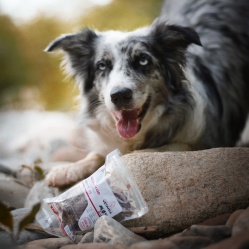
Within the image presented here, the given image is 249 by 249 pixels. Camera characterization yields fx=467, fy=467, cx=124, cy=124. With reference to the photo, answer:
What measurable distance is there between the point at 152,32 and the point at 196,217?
5.95 ft

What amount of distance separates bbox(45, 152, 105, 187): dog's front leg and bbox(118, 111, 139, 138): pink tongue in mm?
435

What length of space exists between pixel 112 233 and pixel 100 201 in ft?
1.03

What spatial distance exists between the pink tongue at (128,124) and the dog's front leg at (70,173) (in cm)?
43

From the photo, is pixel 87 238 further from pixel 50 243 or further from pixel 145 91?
pixel 145 91

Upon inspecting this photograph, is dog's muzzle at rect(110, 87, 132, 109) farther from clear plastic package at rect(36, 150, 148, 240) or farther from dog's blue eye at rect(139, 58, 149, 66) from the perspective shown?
clear plastic package at rect(36, 150, 148, 240)

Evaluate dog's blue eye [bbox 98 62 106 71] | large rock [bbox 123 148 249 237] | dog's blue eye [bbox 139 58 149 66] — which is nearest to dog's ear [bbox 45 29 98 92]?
dog's blue eye [bbox 98 62 106 71]

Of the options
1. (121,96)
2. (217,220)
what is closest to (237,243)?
(217,220)

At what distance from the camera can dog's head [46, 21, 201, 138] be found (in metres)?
3.51

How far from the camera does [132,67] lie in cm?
361

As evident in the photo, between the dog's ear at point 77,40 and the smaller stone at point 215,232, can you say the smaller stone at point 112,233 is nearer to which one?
the smaller stone at point 215,232

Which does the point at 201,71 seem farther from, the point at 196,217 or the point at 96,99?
the point at 196,217

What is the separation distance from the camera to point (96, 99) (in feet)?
12.9

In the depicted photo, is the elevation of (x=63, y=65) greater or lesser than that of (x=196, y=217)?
greater

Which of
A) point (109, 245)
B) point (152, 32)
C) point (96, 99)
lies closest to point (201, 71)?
point (152, 32)
